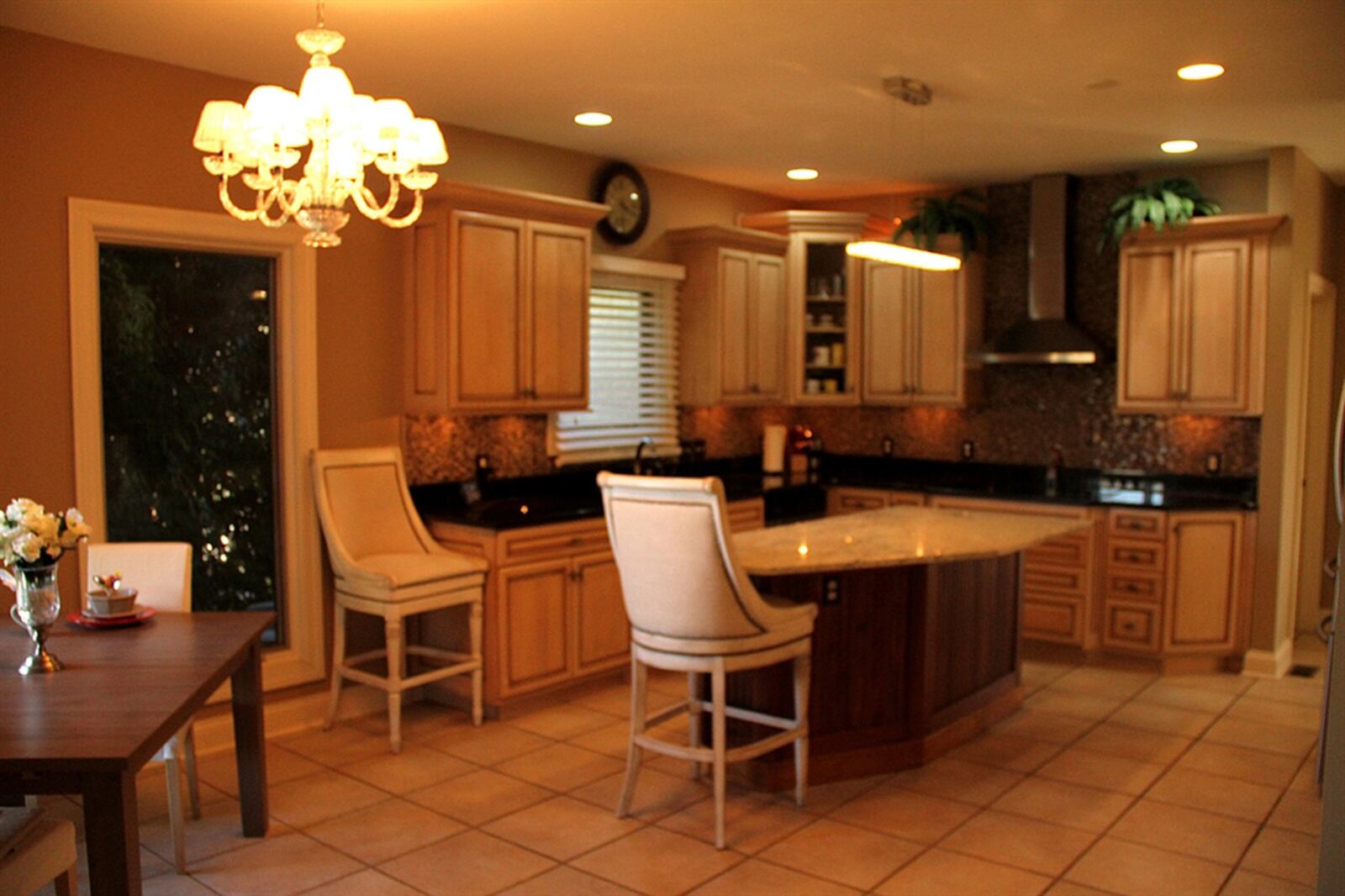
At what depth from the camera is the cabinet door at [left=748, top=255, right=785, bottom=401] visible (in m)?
6.45

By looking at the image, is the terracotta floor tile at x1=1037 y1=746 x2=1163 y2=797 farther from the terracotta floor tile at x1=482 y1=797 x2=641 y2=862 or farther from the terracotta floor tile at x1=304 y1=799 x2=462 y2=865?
the terracotta floor tile at x1=304 y1=799 x2=462 y2=865

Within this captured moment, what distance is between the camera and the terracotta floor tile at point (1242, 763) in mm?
4164

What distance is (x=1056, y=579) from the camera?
5855 mm

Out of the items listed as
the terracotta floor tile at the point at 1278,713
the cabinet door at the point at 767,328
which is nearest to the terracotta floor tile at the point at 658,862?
the terracotta floor tile at the point at 1278,713

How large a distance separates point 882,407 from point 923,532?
3026 mm

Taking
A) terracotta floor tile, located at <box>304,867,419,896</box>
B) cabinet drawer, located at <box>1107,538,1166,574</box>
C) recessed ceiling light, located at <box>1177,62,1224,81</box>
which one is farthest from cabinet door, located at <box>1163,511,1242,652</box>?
terracotta floor tile, located at <box>304,867,419,896</box>

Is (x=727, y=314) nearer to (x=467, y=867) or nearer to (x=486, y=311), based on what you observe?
(x=486, y=311)

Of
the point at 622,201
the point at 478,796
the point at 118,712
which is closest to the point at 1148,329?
the point at 622,201

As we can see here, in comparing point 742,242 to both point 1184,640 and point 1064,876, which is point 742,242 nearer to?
point 1184,640

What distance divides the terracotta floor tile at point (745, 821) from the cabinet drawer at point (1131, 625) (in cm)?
273

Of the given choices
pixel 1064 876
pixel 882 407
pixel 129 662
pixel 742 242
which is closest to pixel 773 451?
pixel 882 407

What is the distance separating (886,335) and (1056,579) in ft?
5.99

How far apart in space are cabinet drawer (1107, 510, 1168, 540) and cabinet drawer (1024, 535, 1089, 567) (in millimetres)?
157

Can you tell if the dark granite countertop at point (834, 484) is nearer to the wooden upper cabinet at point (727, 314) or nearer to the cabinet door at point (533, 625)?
the cabinet door at point (533, 625)
